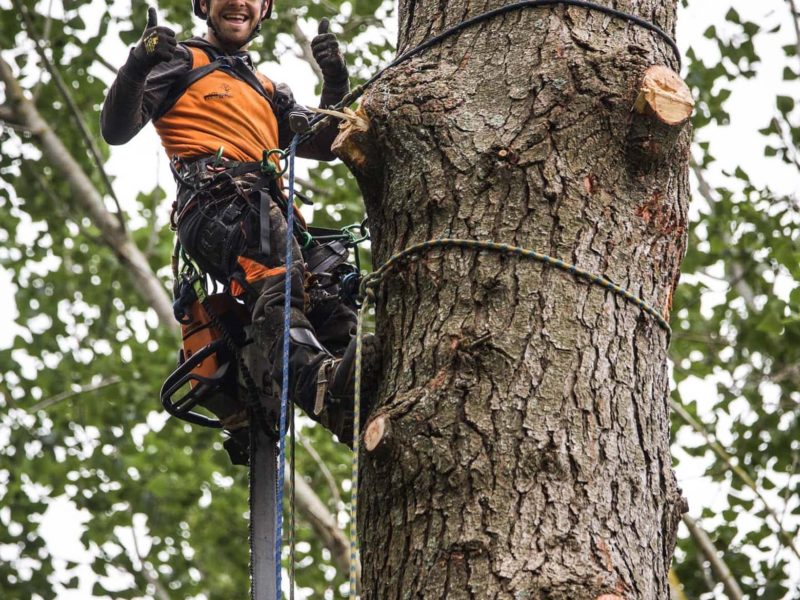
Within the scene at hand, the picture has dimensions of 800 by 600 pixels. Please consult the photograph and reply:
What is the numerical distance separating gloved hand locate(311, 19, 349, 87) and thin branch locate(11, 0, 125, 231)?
100 inches

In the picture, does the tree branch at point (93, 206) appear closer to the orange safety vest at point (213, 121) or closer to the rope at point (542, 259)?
the orange safety vest at point (213, 121)

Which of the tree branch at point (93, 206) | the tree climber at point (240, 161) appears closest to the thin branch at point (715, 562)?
the tree climber at point (240, 161)

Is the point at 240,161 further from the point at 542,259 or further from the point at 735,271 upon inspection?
the point at 735,271

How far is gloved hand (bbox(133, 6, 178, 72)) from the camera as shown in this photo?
123 inches

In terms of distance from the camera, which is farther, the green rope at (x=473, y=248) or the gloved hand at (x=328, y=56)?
the gloved hand at (x=328, y=56)

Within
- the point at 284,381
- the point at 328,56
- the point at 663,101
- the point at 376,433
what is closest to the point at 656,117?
the point at 663,101

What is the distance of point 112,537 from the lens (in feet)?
25.1

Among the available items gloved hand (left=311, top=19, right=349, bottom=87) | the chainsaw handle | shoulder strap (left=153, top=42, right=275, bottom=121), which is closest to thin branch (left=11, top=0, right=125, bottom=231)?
shoulder strap (left=153, top=42, right=275, bottom=121)

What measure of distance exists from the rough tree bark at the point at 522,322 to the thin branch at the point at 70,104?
349 cm

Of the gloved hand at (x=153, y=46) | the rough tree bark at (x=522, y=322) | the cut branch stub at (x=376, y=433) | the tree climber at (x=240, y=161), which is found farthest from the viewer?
the gloved hand at (x=153, y=46)

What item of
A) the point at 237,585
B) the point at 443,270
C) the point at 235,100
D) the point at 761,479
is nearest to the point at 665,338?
the point at 443,270

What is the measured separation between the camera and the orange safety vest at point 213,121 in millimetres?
3475

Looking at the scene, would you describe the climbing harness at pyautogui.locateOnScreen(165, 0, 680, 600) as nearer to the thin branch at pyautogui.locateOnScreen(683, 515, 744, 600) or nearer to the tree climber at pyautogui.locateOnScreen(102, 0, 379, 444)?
the tree climber at pyautogui.locateOnScreen(102, 0, 379, 444)

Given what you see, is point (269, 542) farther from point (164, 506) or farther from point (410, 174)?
point (164, 506)
